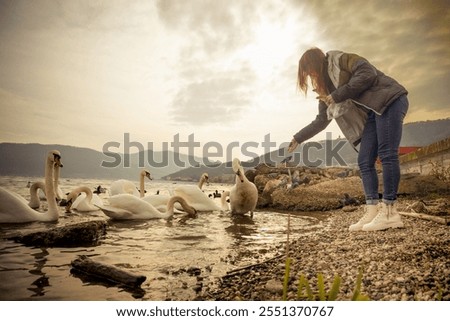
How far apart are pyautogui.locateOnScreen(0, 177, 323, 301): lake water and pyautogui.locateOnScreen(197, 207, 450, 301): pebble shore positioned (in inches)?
7.1

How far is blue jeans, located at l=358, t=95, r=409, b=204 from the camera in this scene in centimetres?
301

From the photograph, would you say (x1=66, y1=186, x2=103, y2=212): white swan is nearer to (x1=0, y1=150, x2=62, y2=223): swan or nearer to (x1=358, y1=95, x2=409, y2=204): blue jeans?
(x1=0, y1=150, x2=62, y2=223): swan

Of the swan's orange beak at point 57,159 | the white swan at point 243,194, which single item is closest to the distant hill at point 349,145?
the white swan at point 243,194

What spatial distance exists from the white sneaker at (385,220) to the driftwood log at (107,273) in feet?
6.89

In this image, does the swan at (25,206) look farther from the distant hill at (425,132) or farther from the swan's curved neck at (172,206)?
the distant hill at (425,132)

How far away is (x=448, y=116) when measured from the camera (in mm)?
3420

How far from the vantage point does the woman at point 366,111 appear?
3018 millimetres

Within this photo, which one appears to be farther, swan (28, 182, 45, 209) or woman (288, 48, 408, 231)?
swan (28, 182, 45, 209)

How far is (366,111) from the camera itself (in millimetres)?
3201

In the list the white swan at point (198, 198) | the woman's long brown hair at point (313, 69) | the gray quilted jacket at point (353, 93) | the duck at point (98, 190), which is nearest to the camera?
the gray quilted jacket at point (353, 93)

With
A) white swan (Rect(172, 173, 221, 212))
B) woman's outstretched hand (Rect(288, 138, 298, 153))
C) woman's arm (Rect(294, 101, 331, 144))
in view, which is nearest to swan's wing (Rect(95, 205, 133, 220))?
white swan (Rect(172, 173, 221, 212))
